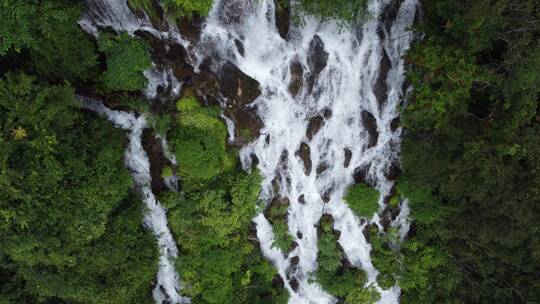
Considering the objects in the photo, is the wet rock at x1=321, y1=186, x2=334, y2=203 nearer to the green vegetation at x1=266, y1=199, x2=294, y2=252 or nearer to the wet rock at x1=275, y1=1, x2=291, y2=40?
the green vegetation at x1=266, y1=199, x2=294, y2=252

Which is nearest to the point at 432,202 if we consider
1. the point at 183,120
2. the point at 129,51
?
the point at 183,120

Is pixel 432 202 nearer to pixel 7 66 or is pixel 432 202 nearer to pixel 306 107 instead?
pixel 306 107

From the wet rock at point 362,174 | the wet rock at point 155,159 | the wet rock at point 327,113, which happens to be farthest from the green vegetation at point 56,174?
the wet rock at point 362,174

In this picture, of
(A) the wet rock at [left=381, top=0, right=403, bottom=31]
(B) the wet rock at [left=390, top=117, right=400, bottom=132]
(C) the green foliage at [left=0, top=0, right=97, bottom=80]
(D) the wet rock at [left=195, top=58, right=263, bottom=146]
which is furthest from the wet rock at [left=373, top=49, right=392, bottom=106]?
(C) the green foliage at [left=0, top=0, right=97, bottom=80]

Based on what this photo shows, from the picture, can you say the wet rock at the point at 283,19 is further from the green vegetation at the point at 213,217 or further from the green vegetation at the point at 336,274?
the green vegetation at the point at 336,274

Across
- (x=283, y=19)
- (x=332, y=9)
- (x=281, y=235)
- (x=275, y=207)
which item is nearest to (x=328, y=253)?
(x=281, y=235)
